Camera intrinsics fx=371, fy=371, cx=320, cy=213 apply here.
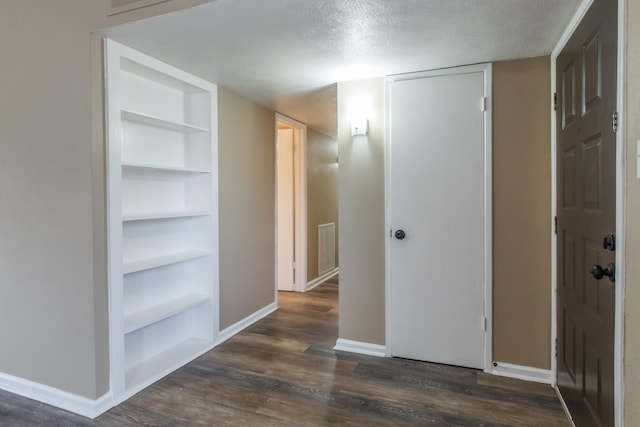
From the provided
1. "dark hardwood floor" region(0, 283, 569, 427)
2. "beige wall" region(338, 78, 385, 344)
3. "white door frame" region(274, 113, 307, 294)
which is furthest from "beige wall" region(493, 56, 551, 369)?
"white door frame" region(274, 113, 307, 294)

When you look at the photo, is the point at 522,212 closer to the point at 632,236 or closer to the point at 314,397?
the point at 632,236

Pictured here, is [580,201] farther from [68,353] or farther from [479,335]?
[68,353]

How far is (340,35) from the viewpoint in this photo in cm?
208

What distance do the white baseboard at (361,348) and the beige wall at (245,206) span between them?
1.02 meters

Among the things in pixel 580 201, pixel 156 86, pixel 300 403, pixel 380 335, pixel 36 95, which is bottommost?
pixel 300 403

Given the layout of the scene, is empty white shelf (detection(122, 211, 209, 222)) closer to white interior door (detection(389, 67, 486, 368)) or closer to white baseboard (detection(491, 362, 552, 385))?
white interior door (detection(389, 67, 486, 368))

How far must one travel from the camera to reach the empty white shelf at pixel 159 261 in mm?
2426

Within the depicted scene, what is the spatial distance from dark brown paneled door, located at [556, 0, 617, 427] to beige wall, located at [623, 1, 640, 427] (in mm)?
107

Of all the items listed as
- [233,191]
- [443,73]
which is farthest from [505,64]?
[233,191]

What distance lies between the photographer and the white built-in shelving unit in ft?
7.34

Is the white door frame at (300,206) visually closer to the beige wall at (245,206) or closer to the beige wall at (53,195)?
the beige wall at (245,206)

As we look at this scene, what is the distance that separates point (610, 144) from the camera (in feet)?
4.77

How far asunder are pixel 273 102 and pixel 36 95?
1892 mm

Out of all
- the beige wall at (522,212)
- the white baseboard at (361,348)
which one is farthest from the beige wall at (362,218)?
the beige wall at (522,212)
